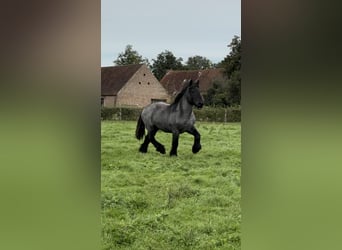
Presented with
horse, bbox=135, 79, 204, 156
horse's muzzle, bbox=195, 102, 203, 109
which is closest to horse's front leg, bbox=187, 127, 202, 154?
horse, bbox=135, 79, 204, 156

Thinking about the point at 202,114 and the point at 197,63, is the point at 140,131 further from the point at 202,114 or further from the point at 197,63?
the point at 197,63

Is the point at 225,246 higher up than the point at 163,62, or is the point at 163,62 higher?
the point at 163,62

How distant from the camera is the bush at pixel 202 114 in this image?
187cm

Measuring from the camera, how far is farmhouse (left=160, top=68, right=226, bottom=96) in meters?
1.93

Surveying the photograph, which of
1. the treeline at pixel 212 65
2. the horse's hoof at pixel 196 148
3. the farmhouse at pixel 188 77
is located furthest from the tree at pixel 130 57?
the horse's hoof at pixel 196 148

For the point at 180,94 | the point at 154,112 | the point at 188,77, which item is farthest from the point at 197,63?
the point at 154,112

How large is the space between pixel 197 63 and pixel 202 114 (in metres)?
0.26

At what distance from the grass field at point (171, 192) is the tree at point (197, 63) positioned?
11.2 inches
